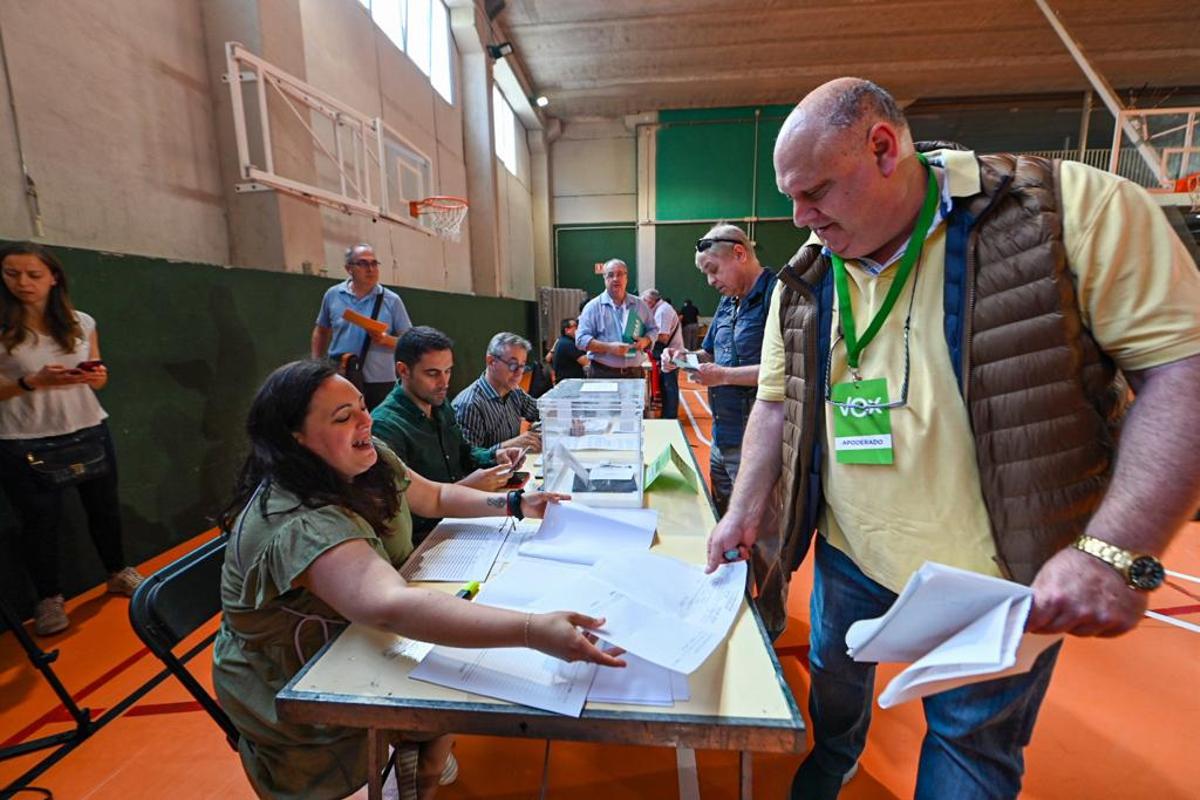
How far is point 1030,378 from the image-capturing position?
2.49 ft

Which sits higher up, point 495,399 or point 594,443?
point 495,399

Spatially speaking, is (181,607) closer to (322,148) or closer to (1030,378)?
(1030,378)

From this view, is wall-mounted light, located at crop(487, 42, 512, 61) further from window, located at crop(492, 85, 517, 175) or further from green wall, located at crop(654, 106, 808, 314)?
green wall, located at crop(654, 106, 808, 314)

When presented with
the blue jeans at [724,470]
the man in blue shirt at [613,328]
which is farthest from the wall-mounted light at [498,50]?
the blue jeans at [724,470]

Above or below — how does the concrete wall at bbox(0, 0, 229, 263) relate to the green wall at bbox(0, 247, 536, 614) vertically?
above

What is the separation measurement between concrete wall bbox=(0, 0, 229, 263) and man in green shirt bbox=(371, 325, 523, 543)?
191cm

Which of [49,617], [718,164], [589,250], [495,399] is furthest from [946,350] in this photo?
[589,250]

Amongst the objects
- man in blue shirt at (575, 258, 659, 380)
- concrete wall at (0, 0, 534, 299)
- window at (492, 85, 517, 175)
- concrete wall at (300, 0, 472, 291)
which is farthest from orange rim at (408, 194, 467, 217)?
window at (492, 85, 517, 175)

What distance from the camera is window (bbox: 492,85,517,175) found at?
880cm

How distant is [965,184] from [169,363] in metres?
3.35

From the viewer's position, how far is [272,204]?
3291 millimetres

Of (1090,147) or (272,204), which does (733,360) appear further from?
(1090,147)

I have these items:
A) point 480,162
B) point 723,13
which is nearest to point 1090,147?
point 723,13

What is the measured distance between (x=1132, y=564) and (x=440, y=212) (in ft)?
19.5
